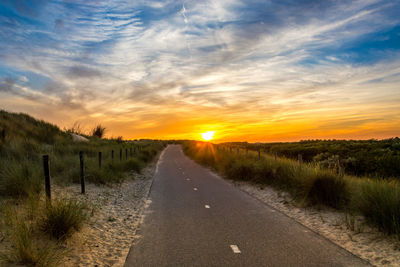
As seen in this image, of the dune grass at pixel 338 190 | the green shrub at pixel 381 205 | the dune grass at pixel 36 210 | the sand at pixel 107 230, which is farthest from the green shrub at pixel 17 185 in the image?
the green shrub at pixel 381 205

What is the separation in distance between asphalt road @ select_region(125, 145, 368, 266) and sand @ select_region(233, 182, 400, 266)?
300mm

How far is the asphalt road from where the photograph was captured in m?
5.02

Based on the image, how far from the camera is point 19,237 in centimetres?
434

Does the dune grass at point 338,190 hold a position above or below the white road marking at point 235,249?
above

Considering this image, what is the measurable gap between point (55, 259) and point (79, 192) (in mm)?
6287

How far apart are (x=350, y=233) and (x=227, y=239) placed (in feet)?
9.40

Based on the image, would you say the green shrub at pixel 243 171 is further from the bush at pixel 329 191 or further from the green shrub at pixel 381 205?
the green shrub at pixel 381 205

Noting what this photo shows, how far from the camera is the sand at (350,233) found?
5208 millimetres

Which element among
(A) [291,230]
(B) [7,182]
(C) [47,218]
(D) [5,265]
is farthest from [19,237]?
(A) [291,230]

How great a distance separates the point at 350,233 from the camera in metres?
6.45

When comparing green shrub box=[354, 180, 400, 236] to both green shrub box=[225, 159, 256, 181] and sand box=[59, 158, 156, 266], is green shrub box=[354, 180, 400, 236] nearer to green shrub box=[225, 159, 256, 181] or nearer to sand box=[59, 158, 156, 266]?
sand box=[59, 158, 156, 266]

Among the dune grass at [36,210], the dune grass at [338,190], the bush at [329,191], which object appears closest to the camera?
the dune grass at [36,210]

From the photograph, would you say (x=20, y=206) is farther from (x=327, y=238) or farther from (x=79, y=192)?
(x=327, y=238)

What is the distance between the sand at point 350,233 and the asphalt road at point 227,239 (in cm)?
30
